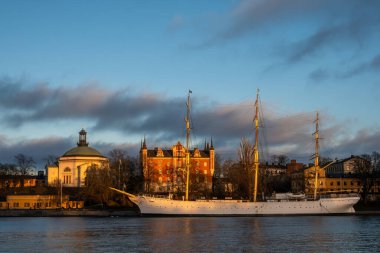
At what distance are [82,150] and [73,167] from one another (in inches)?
224

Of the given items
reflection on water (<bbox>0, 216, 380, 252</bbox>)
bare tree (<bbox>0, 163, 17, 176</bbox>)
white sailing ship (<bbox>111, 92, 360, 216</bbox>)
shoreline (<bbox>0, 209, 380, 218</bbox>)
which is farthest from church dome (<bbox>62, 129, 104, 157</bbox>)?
reflection on water (<bbox>0, 216, 380, 252</bbox>)

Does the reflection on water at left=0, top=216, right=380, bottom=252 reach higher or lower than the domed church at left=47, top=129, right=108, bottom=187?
lower

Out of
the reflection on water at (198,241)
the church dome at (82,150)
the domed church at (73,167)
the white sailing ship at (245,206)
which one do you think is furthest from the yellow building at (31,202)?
the reflection on water at (198,241)

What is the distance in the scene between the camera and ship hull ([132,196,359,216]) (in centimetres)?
9775

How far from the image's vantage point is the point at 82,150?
547ft

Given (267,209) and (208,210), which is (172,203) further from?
(267,209)

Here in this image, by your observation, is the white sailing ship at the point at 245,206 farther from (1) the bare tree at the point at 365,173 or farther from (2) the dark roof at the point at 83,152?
(2) the dark roof at the point at 83,152

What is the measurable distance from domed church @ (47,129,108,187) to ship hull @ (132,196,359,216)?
64.8 meters

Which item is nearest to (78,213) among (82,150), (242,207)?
(242,207)

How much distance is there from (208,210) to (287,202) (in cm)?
1260

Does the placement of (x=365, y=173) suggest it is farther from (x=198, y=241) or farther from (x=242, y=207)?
(x=198, y=241)

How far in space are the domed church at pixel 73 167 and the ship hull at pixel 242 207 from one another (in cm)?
6476

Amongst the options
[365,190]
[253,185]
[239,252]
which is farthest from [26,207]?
[239,252]

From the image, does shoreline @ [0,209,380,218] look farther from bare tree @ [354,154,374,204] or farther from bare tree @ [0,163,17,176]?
bare tree @ [0,163,17,176]
